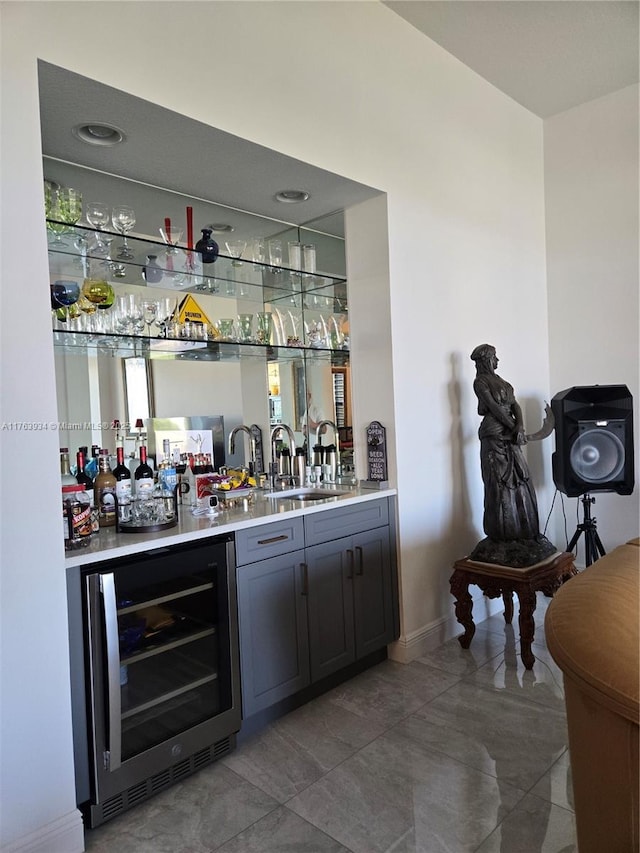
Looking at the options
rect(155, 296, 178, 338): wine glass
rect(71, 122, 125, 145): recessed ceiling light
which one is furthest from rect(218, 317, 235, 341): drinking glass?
rect(71, 122, 125, 145): recessed ceiling light

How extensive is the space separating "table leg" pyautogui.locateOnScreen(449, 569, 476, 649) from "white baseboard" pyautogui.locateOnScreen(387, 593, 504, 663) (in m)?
0.13

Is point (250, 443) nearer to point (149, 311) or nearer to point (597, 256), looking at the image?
point (149, 311)

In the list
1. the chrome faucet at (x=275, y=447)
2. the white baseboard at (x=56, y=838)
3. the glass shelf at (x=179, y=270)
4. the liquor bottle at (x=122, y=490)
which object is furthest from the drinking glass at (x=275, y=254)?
the white baseboard at (x=56, y=838)

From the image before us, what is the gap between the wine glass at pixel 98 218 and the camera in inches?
92.4

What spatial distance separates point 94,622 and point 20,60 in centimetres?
173

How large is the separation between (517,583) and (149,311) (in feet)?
A: 7.13

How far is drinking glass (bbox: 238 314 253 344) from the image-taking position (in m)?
3.01

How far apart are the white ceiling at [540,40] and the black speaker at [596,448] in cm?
194

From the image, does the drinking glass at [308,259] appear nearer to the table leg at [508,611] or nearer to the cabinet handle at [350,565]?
the cabinet handle at [350,565]

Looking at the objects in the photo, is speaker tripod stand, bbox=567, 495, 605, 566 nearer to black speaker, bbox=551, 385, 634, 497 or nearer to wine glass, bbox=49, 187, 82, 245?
black speaker, bbox=551, 385, 634, 497

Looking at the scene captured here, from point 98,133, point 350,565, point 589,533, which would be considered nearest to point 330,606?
point 350,565

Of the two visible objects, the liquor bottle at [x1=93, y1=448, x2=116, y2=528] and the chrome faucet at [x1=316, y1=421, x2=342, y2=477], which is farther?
the chrome faucet at [x1=316, y1=421, x2=342, y2=477]

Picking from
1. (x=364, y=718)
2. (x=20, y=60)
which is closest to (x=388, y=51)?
(x=20, y=60)

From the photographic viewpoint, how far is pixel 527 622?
9.18ft
